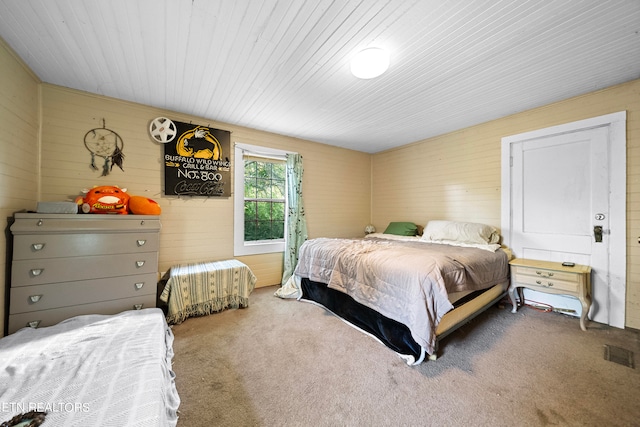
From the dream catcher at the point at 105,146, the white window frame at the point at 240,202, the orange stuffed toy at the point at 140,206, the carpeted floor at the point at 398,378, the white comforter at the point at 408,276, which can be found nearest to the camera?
the carpeted floor at the point at 398,378

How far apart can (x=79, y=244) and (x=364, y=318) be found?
273 centimetres

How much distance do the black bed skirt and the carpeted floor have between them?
0.10 m

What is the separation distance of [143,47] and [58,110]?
148cm

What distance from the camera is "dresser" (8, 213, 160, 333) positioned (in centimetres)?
181

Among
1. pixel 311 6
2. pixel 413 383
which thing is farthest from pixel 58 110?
pixel 413 383

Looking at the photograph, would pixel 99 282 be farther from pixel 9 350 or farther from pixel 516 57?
pixel 516 57

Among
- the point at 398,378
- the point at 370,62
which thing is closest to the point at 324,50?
the point at 370,62

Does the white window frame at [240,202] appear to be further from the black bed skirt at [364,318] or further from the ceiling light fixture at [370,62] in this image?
the ceiling light fixture at [370,62]

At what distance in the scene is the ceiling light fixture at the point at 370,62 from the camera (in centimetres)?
176

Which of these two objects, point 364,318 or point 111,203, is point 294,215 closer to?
point 364,318

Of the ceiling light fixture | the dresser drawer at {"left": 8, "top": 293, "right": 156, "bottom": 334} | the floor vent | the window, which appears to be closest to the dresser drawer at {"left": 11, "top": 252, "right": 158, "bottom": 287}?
the dresser drawer at {"left": 8, "top": 293, "right": 156, "bottom": 334}

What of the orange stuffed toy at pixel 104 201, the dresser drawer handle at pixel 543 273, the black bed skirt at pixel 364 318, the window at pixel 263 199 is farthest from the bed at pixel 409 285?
the orange stuffed toy at pixel 104 201

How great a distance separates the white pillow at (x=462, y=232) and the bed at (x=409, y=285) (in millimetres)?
12

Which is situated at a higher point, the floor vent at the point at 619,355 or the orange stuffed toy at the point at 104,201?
the orange stuffed toy at the point at 104,201
